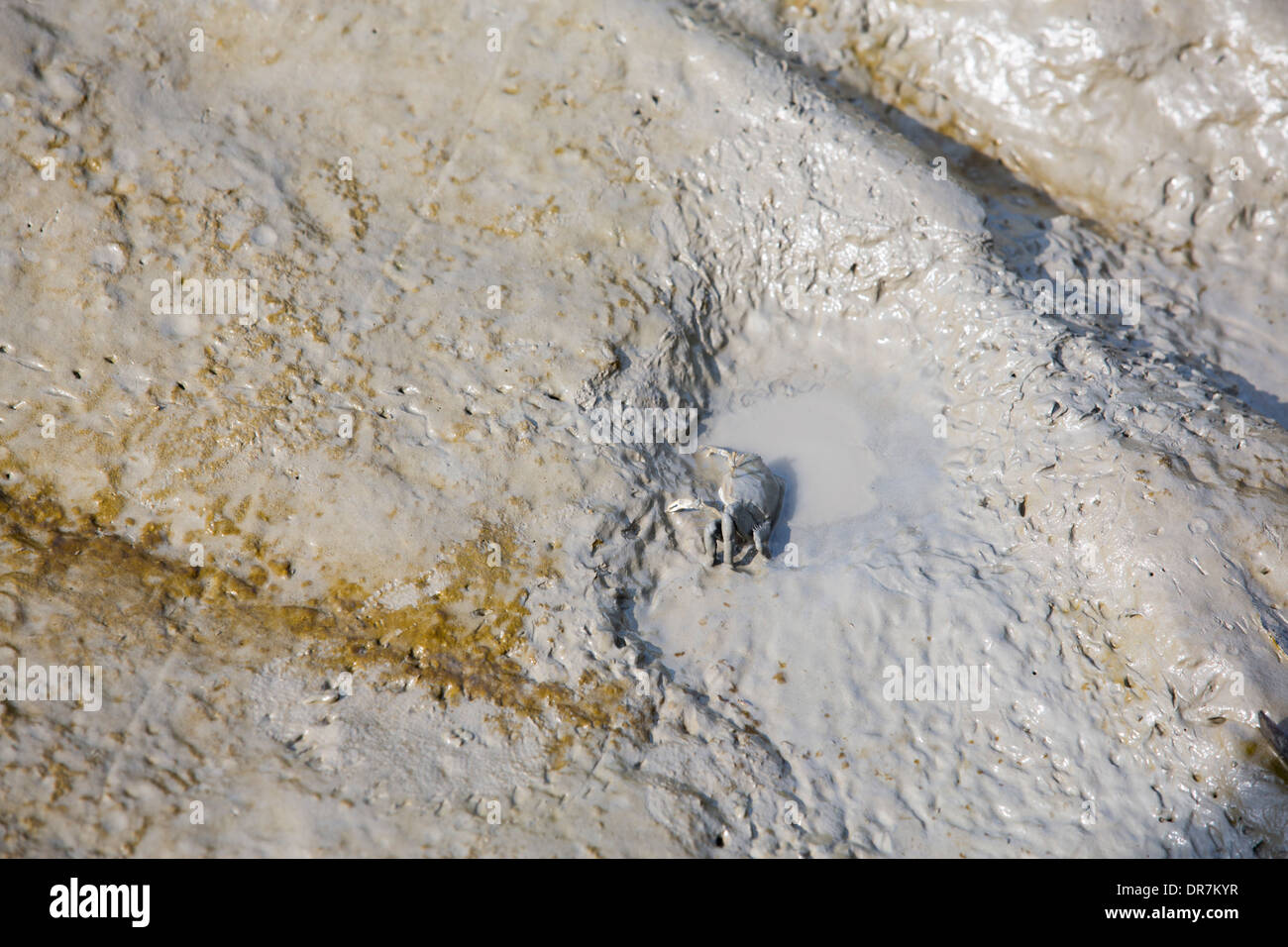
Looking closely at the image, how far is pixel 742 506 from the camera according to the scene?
4.29 m

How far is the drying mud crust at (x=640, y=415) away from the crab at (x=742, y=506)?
0.10 metres

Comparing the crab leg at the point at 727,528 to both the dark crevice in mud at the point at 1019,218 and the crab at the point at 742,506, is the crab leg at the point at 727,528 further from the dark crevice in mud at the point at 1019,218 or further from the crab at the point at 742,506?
the dark crevice in mud at the point at 1019,218

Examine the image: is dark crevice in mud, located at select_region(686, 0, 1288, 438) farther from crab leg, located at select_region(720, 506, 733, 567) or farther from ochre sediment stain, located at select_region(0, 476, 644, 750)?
ochre sediment stain, located at select_region(0, 476, 644, 750)

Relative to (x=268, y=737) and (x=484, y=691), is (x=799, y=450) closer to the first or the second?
(x=484, y=691)

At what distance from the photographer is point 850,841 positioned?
135 inches

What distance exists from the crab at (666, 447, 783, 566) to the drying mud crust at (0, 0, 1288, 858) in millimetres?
96

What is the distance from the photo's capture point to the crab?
4.23 meters

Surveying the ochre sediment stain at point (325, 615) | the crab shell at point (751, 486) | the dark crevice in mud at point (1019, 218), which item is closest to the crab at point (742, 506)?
the crab shell at point (751, 486)

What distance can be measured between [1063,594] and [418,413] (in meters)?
3.28

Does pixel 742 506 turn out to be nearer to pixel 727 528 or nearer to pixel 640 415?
pixel 727 528

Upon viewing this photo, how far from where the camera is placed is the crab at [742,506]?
13.9 ft

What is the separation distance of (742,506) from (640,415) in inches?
30.5

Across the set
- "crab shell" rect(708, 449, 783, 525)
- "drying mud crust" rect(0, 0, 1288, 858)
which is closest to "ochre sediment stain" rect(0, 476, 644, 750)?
"drying mud crust" rect(0, 0, 1288, 858)
